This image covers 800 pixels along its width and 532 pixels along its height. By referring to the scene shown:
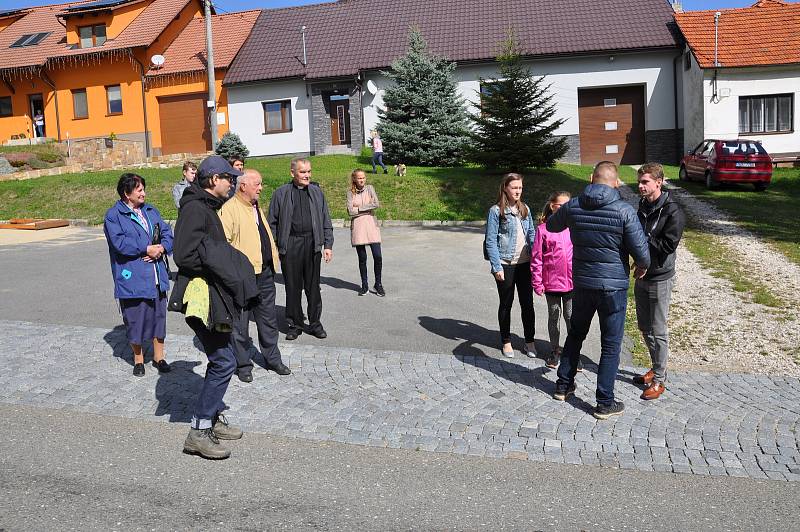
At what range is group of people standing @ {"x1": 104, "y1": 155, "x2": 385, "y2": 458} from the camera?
536 cm

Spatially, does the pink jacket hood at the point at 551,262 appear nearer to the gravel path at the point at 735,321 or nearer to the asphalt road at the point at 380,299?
the asphalt road at the point at 380,299

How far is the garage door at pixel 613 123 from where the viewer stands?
3188 cm

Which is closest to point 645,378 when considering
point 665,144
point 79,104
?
point 665,144

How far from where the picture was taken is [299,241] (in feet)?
28.9

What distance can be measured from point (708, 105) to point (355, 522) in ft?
87.7

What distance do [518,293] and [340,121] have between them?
87.8 ft

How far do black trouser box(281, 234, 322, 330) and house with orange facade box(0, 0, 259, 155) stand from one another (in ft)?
89.6

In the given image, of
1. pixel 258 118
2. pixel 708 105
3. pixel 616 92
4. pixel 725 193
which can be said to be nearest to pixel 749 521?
pixel 725 193

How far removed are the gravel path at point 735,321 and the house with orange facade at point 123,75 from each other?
26535 mm

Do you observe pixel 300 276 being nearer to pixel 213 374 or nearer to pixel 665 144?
pixel 213 374

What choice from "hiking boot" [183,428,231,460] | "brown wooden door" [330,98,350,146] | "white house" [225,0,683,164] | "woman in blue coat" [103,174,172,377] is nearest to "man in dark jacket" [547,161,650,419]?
"hiking boot" [183,428,231,460]

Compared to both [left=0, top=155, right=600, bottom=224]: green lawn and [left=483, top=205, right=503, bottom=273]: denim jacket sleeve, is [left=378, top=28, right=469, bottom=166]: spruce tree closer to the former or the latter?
[left=0, top=155, right=600, bottom=224]: green lawn

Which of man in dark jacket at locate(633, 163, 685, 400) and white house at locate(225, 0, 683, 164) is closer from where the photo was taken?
man in dark jacket at locate(633, 163, 685, 400)

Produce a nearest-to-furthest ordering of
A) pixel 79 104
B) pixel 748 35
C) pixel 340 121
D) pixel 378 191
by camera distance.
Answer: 1. pixel 378 191
2. pixel 748 35
3. pixel 340 121
4. pixel 79 104
